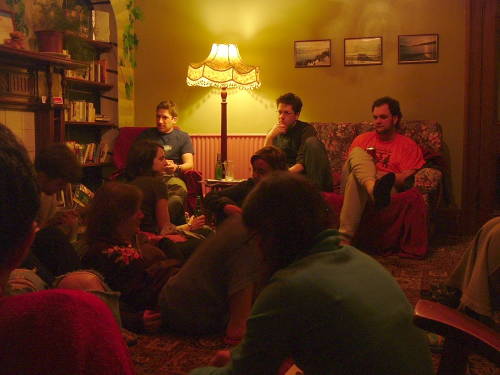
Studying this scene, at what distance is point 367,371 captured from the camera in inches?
43.5

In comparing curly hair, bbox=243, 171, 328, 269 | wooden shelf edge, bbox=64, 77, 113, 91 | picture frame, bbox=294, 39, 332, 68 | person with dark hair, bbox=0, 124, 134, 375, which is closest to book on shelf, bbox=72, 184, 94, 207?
wooden shelf edge, bbox=64, 77, 113, 91

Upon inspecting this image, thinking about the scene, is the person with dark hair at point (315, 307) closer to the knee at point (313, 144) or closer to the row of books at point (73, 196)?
the knee at point (313, 144)

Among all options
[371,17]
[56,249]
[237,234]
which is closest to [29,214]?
[237,234]

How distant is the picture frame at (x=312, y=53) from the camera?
524cm

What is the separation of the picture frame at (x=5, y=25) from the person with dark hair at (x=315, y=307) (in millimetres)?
3504

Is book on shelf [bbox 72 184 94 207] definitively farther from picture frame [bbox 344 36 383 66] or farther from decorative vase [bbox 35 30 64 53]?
picture frame [bbox 344 36 383 66]

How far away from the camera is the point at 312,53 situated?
208 inches

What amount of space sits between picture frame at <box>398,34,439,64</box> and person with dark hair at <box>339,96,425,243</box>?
0.83 meters

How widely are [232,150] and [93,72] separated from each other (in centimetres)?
157

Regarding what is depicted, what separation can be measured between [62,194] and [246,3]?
262 cm

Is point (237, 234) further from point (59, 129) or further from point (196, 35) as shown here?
point (196, 35)

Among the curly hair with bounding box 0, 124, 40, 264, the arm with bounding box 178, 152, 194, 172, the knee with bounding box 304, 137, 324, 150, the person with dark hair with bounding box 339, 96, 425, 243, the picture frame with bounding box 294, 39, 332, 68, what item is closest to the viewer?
the curly hair with bounding box 0, 124, 40, 264

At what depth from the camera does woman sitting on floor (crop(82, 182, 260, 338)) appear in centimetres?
219

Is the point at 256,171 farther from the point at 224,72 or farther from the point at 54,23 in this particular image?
the point at 54,23
